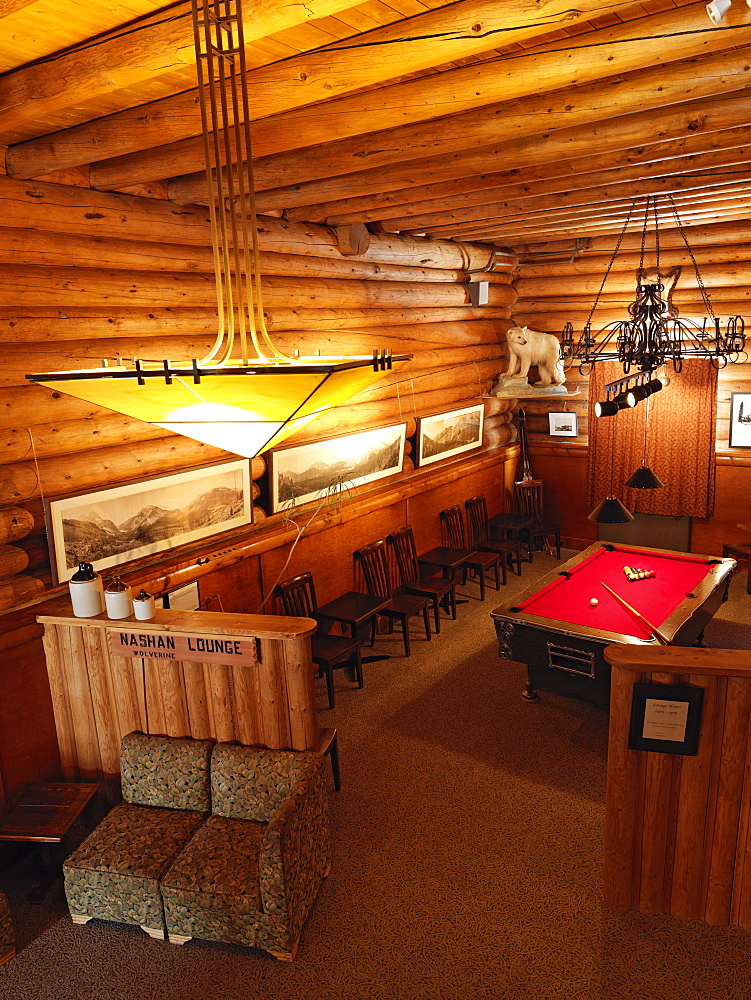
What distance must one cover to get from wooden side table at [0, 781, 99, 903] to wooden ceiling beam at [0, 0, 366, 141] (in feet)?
13.7

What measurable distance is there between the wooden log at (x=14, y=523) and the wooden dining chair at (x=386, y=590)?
12.3 ft

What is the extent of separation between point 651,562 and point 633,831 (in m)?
3.90

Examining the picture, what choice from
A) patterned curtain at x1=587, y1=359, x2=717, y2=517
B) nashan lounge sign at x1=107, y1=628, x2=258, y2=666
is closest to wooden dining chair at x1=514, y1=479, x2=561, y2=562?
patterned curtain at x1=587, y1=359, x2=717, y2=517

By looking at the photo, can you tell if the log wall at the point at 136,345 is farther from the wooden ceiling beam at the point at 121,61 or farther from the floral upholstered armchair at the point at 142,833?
the wooden ceiling beam at the point at 121,61

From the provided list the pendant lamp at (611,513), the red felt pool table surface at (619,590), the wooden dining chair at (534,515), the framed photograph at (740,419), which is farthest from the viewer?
the wooden dining chair at (534,515)

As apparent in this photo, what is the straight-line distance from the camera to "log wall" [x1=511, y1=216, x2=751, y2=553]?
30.2ft

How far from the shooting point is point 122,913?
4336 millimetres

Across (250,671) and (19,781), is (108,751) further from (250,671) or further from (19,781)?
(250,671)

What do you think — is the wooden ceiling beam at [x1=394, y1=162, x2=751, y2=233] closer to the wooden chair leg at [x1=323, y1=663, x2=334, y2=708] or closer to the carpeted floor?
the wooden chair leg at [x1=323, y1=663, x2=334, y2=708]

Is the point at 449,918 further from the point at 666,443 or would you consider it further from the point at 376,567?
the point at 666,443

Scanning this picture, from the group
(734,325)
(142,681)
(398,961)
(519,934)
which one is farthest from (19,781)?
(734,325)

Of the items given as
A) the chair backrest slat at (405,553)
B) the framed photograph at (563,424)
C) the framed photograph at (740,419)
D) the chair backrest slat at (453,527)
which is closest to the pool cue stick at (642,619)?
the chair backrest slat at (405,553)

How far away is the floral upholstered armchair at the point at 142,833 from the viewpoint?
168 inches

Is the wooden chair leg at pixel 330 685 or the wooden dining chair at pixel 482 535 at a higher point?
the wooden dining chair at pixel 482 535
